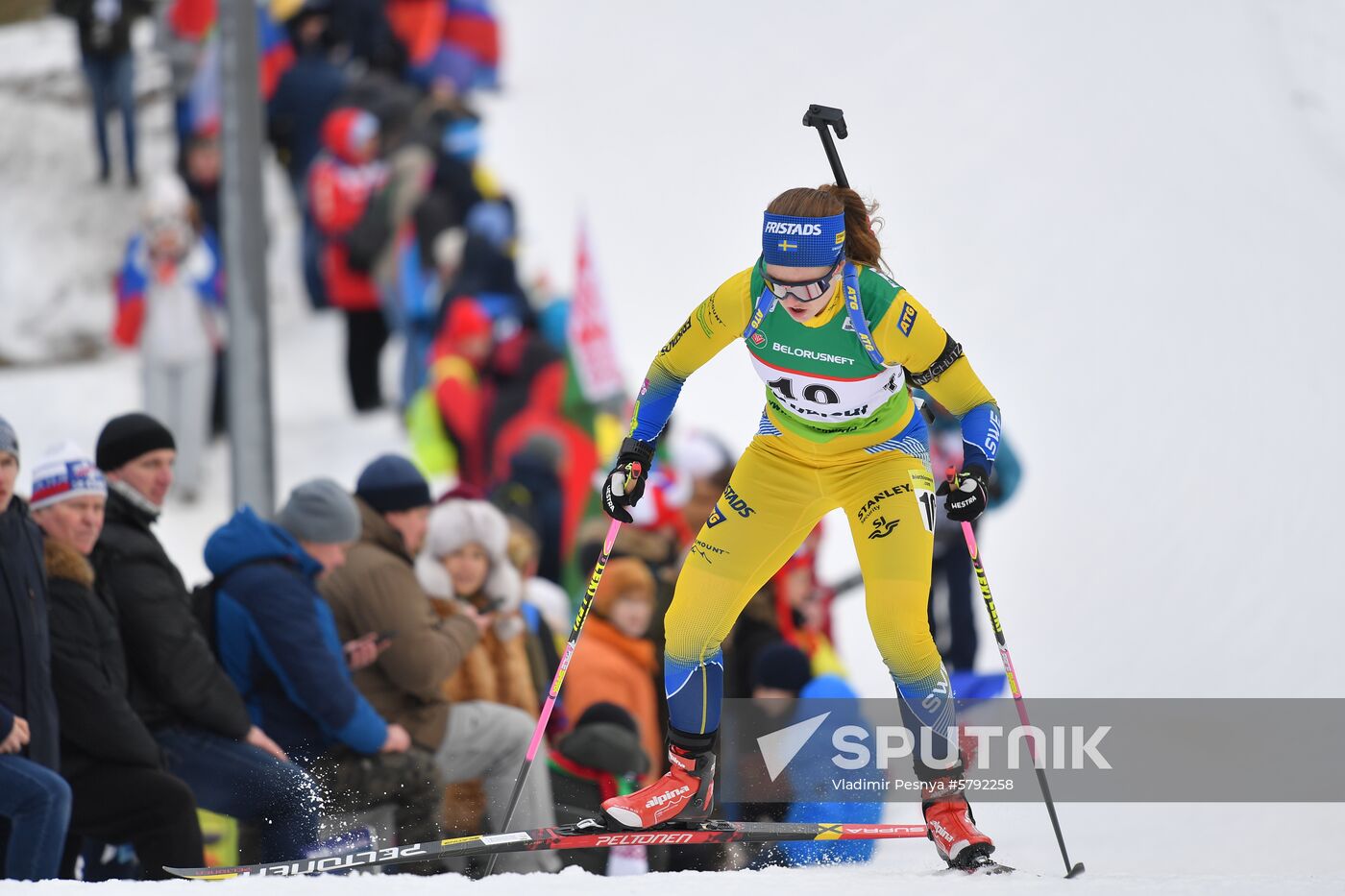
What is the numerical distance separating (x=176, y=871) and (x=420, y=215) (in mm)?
7249

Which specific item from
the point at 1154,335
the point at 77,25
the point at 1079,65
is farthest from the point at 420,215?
the point at 1079,65

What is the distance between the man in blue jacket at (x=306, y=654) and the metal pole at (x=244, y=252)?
2621 mm

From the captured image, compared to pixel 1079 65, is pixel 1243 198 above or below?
below

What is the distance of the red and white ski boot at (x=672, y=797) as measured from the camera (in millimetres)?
5438

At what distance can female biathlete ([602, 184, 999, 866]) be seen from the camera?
499 cm

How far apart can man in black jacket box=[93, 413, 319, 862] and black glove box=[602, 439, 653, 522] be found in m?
1.38

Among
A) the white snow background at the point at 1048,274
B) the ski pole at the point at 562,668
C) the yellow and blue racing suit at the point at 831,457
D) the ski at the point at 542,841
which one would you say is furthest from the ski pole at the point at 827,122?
the white snow background at the point at 1048,274

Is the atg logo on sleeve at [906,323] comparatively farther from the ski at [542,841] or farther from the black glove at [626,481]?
the ski at [542,841]

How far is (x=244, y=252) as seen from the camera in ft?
28.4

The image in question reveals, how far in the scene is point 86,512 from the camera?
5.33 m

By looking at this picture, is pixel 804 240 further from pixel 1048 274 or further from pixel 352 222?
pixel 1048 274

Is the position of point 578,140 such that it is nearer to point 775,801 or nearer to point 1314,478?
point 1314,478

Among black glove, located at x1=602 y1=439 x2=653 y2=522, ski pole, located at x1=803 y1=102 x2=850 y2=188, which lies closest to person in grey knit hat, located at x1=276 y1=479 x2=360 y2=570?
black glove, located at x1=602 y1=439 x2=653 y2=522

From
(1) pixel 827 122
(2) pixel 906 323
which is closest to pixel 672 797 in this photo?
(2) pixel 906 323
